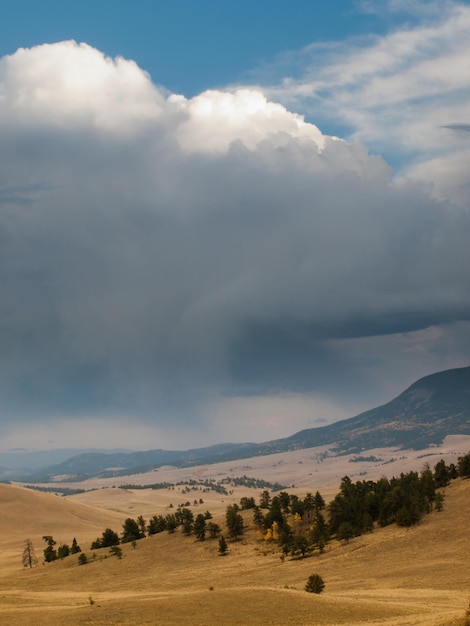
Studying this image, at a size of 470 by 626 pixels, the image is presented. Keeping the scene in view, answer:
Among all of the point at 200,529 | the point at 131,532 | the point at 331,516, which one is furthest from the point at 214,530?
the point at 131,532

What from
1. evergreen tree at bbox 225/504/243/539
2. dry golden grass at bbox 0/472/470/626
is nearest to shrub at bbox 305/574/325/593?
dry golden grass at bbox 0/472/470/626

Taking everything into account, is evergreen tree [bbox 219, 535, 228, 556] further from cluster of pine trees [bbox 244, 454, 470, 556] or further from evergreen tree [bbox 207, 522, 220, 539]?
evergreen tree [bbox 207, 522, 220, 539]

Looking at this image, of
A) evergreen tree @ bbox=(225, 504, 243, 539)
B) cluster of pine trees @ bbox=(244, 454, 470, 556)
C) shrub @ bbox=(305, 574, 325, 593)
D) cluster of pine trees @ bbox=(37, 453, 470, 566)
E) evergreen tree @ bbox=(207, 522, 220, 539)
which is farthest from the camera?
evergreen tree @ bbox=(207, 522, 220, 539)

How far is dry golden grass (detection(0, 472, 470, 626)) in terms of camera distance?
53.0 m

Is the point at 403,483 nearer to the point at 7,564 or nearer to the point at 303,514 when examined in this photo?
the point at 303,514

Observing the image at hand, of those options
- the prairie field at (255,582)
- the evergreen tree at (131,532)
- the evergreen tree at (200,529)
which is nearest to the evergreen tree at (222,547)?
the prairie field at (255,582)

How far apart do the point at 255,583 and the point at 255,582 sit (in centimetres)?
137

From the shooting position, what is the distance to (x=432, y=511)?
129m

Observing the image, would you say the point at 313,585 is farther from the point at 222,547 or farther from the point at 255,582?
the point at 222,547

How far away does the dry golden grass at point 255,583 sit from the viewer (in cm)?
5297

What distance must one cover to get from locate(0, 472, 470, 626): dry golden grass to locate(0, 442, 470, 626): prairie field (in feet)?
0.40

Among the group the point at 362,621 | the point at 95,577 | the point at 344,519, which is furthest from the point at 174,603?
the point at 344,519

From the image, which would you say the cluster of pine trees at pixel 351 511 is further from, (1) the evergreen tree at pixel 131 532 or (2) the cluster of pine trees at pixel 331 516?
(1) the evergreen tree at pixel 131 532

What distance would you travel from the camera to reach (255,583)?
315 ft
